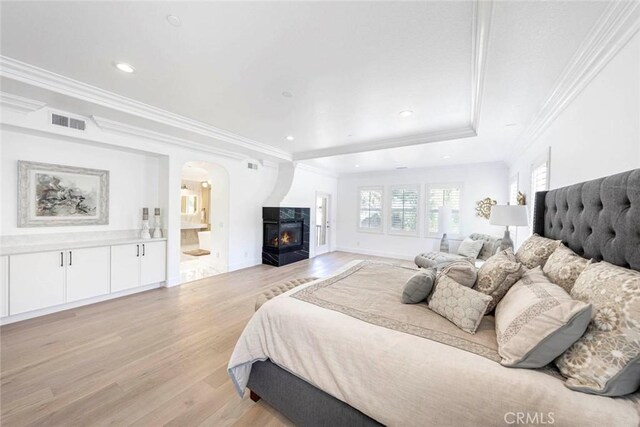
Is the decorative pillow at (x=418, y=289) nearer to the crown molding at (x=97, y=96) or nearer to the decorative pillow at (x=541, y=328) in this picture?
the decorative pillow at (x=541, y=328)

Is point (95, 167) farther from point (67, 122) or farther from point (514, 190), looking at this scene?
point (514, 190)

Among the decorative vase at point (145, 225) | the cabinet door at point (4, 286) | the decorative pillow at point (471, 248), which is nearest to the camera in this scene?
the cabinet door at point (4, 286)

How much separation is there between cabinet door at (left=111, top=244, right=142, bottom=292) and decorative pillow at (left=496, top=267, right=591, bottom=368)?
4.57 meters

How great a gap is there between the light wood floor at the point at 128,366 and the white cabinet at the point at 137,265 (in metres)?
0.32

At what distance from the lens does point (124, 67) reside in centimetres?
224

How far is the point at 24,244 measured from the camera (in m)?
3.05

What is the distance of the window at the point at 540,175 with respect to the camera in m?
2.62

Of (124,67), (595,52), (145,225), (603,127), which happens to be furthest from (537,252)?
(145,225)

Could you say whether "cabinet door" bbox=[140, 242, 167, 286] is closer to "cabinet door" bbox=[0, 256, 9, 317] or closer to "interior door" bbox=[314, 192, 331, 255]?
"cabinet door" bbox=[0, 256, 9, 317]

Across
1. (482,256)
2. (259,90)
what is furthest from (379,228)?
(259,90)

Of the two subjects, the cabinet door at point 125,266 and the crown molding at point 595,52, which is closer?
the crown molding at point 595,52

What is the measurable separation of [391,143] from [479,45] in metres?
2.46

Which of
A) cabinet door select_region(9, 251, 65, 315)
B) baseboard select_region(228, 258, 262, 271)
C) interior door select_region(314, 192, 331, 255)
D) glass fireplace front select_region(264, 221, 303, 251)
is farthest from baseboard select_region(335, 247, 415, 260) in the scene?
cabinet door select_region(9, 251, 65, 315)

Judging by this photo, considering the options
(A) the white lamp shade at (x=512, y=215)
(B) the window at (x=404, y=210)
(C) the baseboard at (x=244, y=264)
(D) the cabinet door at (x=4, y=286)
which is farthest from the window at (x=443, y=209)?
(D) the cabinet door at (x=4, y=286)
